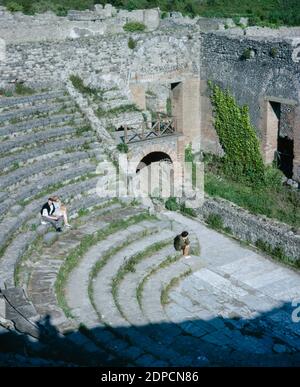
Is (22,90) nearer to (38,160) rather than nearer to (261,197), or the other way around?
(38,160)

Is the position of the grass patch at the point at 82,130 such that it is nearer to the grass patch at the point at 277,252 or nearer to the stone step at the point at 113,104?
the stone step at the point at 113,104

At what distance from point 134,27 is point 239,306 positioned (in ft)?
38.7

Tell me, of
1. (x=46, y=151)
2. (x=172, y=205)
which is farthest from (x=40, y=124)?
(x=172, y=205)

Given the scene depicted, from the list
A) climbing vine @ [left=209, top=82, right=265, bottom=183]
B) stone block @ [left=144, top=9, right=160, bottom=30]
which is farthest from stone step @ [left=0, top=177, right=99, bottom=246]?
stone block @ [left=144, top=9, right=160, bottom=30]

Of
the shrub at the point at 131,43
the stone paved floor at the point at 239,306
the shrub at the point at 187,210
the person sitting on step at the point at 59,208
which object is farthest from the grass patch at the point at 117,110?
the stone paved floor at the point at 239,306

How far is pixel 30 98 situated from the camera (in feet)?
54.9

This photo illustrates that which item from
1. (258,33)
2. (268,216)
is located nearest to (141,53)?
(258,33)

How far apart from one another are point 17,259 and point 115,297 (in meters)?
2.08

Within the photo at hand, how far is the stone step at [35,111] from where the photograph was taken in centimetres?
1573

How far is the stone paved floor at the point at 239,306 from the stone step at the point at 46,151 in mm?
4450

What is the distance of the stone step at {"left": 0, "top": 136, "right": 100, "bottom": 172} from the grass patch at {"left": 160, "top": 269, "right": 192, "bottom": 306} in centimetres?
491

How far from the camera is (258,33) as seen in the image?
73.2 ft

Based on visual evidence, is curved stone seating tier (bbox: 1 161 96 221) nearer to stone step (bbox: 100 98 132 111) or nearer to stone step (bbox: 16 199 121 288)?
stone step (bbox: 16 199 121 288)
